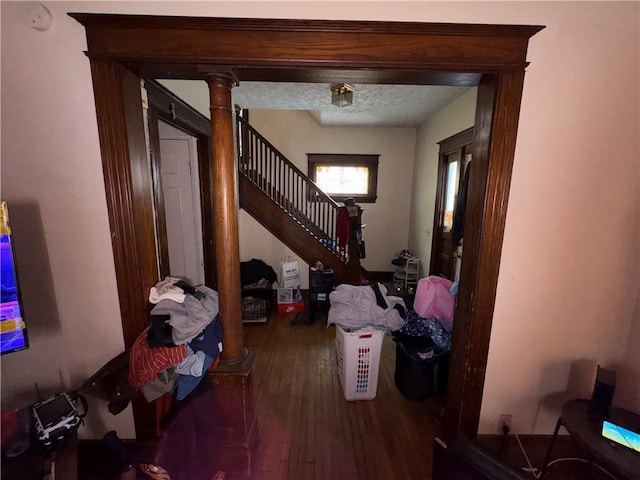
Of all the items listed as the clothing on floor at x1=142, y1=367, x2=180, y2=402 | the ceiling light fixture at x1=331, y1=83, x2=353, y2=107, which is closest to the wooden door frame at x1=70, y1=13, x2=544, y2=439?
the clothing on floor at x1=142, y1=367, x2=180, y2=402

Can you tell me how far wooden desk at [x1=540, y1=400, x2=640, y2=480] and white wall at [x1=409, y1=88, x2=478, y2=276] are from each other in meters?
2.70

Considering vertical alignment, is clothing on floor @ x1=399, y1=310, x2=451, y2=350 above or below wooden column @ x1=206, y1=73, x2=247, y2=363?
below

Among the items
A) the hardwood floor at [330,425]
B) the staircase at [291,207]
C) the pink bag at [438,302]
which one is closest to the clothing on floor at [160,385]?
the hardwood floor at [330,425]

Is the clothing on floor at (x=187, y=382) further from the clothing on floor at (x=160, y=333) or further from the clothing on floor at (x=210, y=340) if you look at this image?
the clothing on floor at (x=160, y=333)

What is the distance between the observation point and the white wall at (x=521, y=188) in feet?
3.68

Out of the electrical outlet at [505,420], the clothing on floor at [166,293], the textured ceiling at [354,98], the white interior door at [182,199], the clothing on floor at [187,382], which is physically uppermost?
the textured ceiling at [354,98]

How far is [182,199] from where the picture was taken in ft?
7.93

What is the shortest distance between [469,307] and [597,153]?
0.95m

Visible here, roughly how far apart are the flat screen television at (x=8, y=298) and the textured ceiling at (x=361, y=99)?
2.45 meters

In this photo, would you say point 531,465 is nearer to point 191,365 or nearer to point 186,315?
point 191,365

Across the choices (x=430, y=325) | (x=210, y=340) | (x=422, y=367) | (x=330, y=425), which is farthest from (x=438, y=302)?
(x=210, y=340)

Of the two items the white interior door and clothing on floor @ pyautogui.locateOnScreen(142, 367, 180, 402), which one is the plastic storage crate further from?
the white interior door

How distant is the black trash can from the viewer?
1.90 metres

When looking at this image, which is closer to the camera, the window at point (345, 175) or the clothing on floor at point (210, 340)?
the clothing on floor at point (210, 340)
